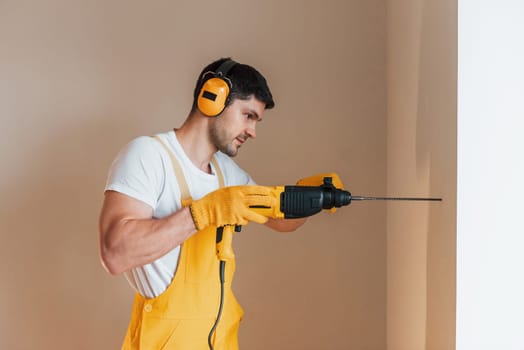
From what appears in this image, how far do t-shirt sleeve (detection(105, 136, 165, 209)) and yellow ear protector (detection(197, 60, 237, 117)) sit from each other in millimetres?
182

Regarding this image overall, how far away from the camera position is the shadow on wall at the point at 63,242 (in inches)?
94.3

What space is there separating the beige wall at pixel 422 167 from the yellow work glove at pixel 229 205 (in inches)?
16.6

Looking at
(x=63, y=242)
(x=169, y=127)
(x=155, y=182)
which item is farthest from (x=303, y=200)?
(x=63, y=242)

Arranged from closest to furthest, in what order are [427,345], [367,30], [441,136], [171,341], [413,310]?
[441,136], [427,345], [171,341], [413,310], [367,30]

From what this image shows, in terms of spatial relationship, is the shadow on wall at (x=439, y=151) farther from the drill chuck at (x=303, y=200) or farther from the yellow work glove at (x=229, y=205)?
the yellow work glove at (x=229, y=205)

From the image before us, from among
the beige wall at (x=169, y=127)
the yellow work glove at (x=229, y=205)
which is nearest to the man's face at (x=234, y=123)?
the yellow work glove at (x=229, y=205)

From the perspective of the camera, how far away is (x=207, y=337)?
60.4 inches

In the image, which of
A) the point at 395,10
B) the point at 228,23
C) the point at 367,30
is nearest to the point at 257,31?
the point at 228,23

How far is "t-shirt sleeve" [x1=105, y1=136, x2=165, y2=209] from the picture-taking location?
1.41m

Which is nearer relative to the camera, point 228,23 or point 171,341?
point 171,341

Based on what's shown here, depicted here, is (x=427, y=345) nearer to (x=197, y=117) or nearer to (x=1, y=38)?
(x=197, y=117)
